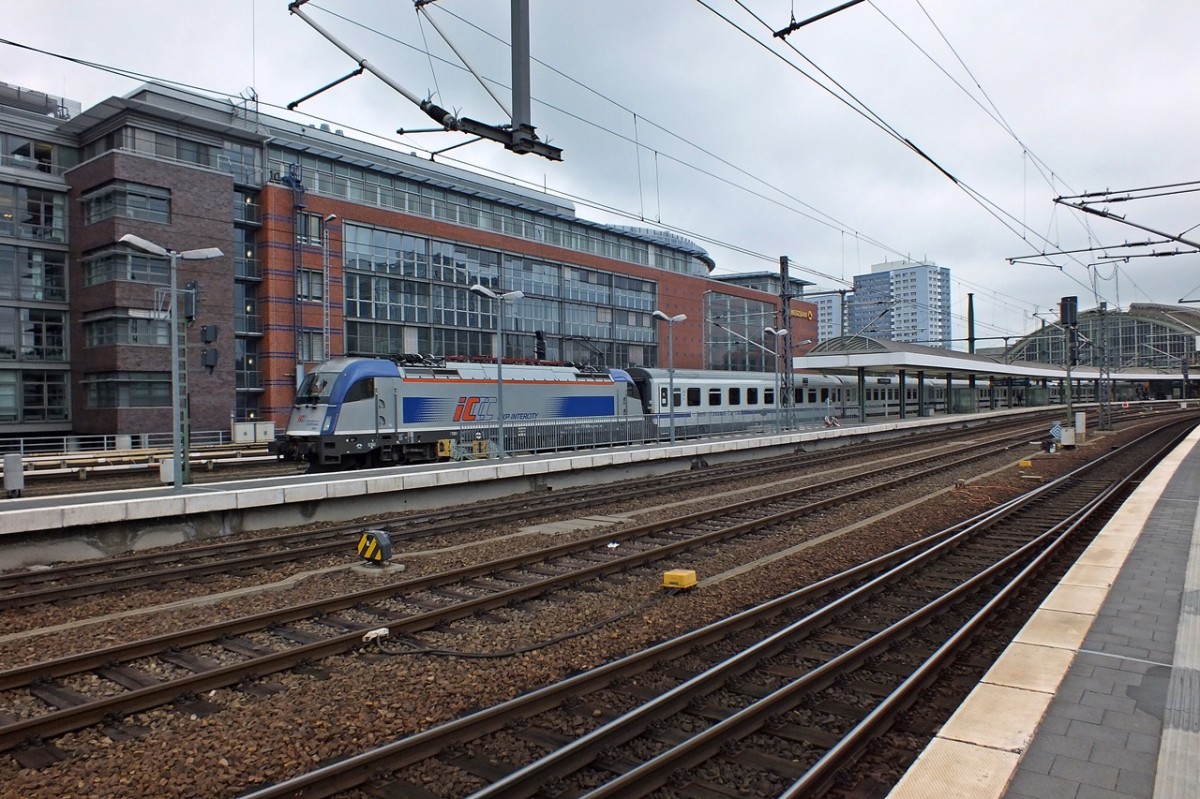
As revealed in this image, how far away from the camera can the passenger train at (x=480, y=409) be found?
2312cm

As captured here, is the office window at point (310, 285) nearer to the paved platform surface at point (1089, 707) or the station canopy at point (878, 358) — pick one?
the station canopy at point (878, 358)

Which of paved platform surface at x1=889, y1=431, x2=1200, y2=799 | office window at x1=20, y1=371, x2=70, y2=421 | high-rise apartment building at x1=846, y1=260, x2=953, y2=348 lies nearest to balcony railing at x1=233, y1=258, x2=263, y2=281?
office window at x1=20, y1=371, x2=70, y2=421

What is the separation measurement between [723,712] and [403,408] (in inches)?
797

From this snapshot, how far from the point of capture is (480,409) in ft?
90.1

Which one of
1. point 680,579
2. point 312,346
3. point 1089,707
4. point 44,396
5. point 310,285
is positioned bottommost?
point 680,579

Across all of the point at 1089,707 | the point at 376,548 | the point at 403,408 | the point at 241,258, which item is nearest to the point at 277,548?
the point at 376,548

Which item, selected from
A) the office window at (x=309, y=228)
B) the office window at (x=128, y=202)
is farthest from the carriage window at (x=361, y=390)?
the office window at (x=309, y=228)

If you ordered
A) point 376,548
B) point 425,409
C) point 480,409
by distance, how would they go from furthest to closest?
point 480,409
point 425,409
point 376,548

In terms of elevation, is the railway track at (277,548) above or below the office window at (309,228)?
below

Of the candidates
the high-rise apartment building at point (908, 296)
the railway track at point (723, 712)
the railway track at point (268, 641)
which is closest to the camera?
the railway track at point (723, 712)

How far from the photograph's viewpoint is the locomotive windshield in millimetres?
23172

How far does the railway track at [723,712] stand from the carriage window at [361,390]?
16329mm

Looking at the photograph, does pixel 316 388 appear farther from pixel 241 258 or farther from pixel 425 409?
pixel 241 258

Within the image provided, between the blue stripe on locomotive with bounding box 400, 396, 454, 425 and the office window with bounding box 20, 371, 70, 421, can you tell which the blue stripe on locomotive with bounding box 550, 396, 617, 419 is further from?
Answer: the office window with bounding box 20, 371, 70, 421
